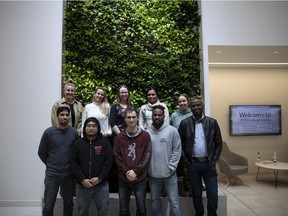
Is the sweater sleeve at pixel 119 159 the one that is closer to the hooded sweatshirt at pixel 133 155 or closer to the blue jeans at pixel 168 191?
the hooded sweatshirt at pixel 133 155

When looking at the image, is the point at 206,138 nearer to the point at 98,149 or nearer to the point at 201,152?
the point at 201,152

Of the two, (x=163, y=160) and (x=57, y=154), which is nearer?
(x=57, y=154)

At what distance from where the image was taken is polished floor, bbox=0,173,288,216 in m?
4.28

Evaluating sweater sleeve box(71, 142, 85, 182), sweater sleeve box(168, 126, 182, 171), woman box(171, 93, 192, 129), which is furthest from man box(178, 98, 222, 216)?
sweater sleeve box(71, 142, 85, 182)

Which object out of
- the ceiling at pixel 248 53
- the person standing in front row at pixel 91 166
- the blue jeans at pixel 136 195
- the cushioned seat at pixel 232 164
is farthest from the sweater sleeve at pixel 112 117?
the cushioned seat at pixel 232 164

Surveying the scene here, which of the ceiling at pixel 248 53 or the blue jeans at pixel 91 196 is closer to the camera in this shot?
the blue jeans at pixel 91 196

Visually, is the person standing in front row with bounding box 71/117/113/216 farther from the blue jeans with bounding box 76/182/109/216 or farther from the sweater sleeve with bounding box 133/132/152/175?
the sweater sleeve with bounding box 133/132/152/175

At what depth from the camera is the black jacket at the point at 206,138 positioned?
11.4 feet

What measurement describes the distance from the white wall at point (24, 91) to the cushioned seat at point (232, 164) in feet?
13.1

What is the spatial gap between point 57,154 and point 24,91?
2.05 meters

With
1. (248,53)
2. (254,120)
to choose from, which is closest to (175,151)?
(248,53)

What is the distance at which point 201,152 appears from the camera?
11.4ft

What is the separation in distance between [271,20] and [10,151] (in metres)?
5.20

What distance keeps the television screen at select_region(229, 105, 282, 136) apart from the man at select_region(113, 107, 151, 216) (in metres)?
4.60
